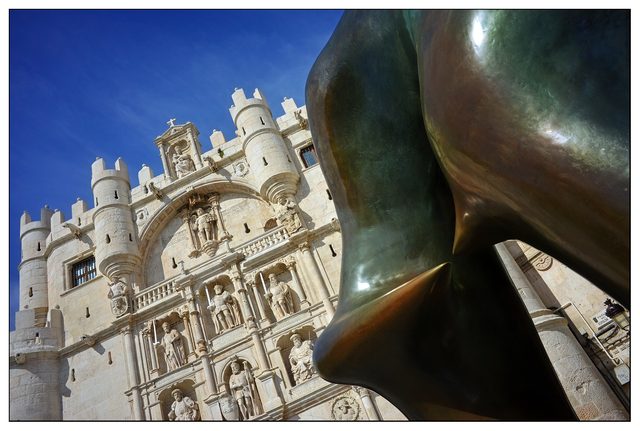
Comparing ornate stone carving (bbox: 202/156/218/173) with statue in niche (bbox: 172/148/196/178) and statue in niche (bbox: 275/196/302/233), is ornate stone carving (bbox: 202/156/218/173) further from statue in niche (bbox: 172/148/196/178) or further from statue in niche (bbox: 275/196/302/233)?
statue in niche (bbox: 275/196/302/233)

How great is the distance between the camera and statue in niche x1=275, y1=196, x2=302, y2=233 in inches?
580

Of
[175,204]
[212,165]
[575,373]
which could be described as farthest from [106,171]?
[575,373]

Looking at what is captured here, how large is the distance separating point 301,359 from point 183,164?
886 cm

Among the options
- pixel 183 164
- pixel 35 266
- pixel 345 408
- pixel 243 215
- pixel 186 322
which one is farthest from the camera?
pixel 35 266

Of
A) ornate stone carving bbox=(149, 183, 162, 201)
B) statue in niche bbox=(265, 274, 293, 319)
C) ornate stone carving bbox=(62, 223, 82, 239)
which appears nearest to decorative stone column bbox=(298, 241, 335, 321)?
statue in niche bbox=(265, 274, 293, 319)

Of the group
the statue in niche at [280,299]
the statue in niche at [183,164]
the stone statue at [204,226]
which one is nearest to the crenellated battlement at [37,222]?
the statue in niche at [183,164]

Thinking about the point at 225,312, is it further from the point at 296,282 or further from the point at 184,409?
the point at 184,409

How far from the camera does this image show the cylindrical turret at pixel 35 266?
1792 centimetres

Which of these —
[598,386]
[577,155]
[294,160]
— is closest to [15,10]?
[577,155]

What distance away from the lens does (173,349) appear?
1409cm

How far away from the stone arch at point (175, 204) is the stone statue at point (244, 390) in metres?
5.57

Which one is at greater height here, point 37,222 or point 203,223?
point 37,222

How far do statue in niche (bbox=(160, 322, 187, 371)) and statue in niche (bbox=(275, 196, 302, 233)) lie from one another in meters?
4.37

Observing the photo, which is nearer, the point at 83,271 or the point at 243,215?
the point at 243,215
